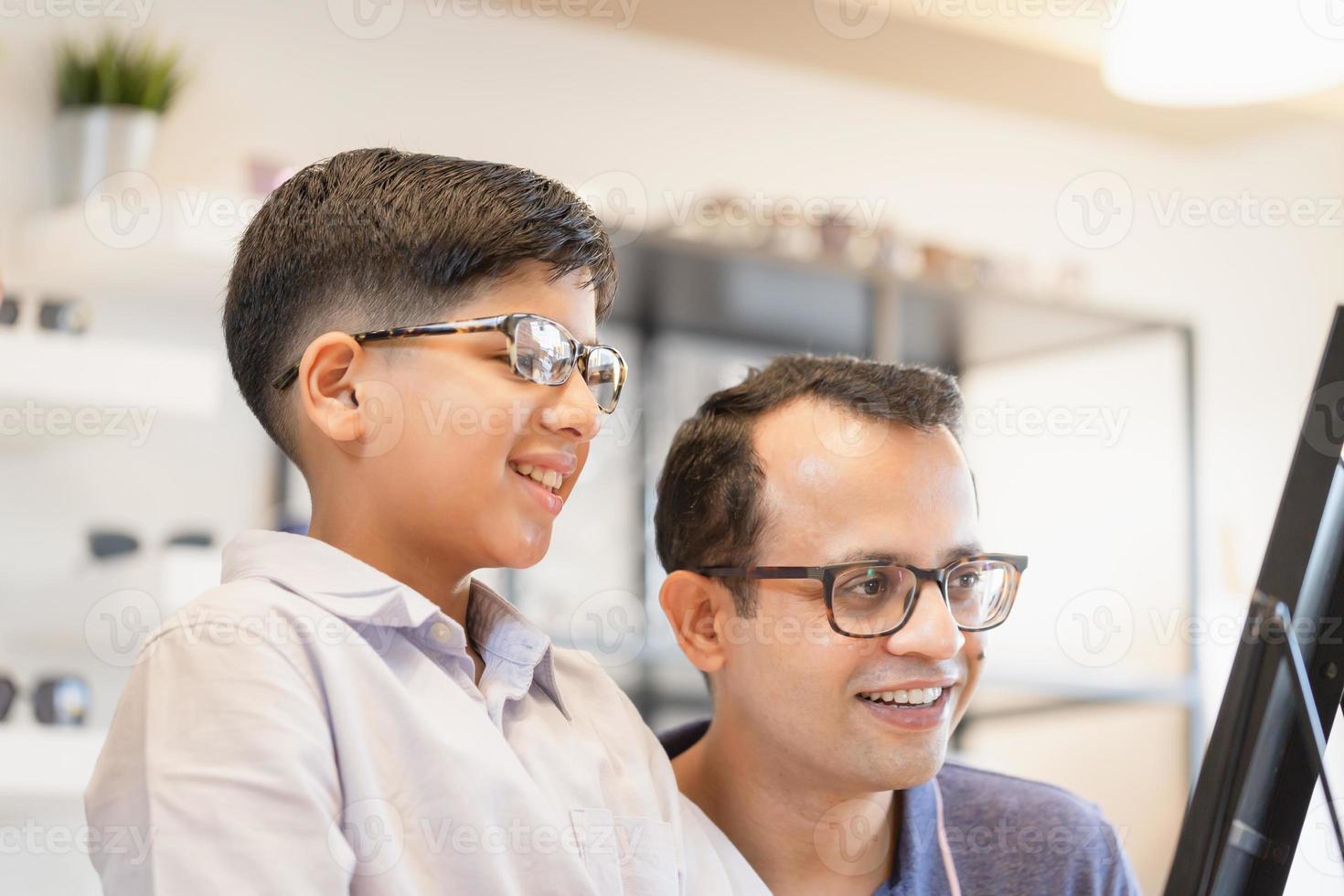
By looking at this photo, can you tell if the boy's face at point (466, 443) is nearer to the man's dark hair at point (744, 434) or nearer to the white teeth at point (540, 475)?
the white teeth at point (540, 475)

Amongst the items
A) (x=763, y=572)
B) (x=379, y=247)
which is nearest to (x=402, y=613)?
(x=379, y=247)

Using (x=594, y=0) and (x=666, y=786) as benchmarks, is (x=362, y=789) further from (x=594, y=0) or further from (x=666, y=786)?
(x=594, y=0)

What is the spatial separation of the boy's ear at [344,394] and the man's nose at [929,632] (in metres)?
0.48

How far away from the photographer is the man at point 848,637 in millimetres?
1271

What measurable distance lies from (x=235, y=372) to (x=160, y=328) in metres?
1.66

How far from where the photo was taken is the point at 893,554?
1.28 m

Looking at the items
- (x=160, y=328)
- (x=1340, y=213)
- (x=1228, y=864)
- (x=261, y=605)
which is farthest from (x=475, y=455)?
(x=1340, y=213)

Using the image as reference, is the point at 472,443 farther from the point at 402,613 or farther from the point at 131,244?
the point at 131,244

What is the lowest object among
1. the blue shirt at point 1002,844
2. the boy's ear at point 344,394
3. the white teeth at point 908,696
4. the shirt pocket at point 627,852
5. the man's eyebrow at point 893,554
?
the blue shirt at point 1002,844

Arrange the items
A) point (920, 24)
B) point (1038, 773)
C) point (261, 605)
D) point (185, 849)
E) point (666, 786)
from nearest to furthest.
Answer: point (185, 849)
point (261, 605)
point (666, 786)
point (920, 24)
point (1038, 773)

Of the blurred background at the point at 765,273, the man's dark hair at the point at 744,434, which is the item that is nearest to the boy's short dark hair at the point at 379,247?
the man's dark hair at the point at 744,434

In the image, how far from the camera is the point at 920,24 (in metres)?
3.23

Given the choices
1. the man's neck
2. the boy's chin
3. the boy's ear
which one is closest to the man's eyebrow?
the man's neck

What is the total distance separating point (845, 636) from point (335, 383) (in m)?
0.51
